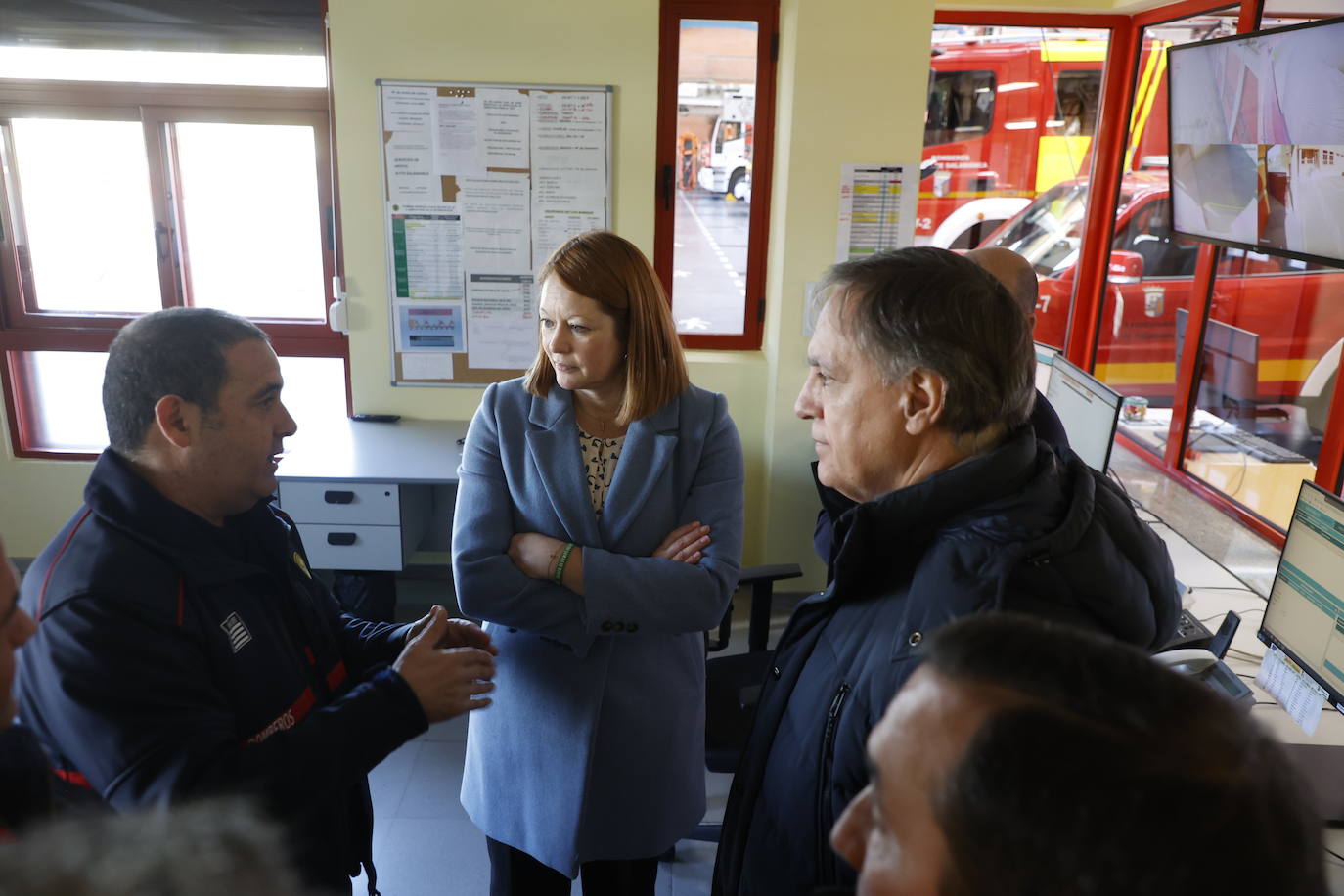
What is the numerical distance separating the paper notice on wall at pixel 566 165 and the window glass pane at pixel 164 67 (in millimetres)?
889

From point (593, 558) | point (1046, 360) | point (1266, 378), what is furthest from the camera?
point (1266, 378)

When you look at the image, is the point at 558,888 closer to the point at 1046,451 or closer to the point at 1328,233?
the point at 1046,451

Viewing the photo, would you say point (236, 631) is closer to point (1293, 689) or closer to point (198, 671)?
point (198, 671)

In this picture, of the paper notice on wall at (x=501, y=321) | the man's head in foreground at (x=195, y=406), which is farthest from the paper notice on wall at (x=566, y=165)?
the man's head in foreground at (x=195, y=406)

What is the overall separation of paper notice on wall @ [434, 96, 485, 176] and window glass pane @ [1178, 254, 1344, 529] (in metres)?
2.91

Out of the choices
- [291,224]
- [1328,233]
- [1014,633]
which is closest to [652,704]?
[1014,633]

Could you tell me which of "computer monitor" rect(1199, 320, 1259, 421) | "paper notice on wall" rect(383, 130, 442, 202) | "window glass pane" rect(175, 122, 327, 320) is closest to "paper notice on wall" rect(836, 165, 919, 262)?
"computer monitor" rect(1199, 320, 1259, 421)

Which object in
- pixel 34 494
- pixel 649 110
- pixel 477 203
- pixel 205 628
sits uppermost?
pixel 649 110

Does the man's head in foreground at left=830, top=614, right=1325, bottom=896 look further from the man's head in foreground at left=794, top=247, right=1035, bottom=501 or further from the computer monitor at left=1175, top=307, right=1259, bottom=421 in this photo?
the computer monitor at left=1175, top=307, right=1259, bottom=421

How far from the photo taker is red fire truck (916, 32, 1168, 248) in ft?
13.5

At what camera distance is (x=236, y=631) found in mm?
1187

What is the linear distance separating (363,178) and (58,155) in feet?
4.13

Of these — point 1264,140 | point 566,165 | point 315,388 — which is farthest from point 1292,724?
point 315,388

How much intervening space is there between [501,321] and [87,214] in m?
1.73
